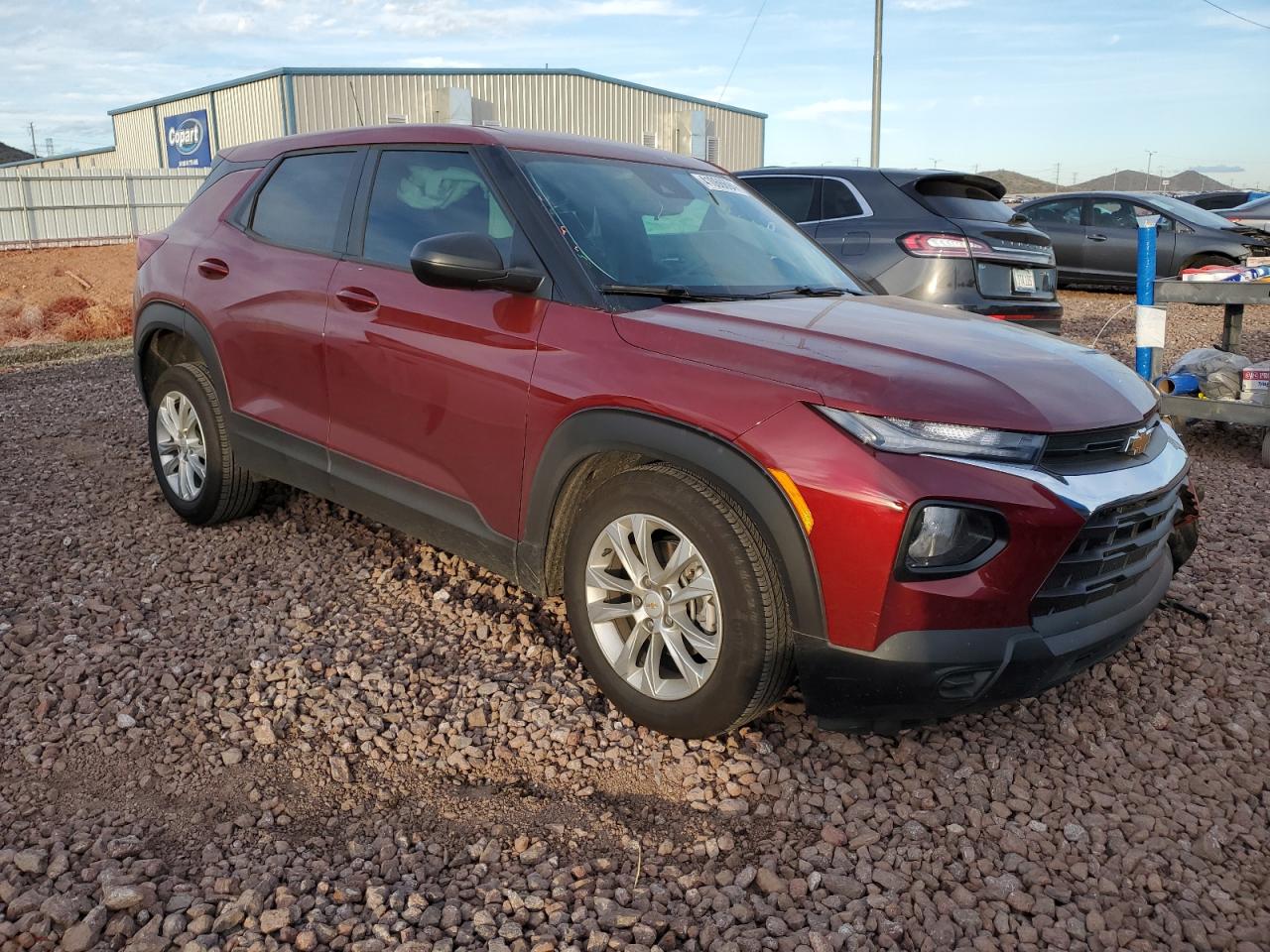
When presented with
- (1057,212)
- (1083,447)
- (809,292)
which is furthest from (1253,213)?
(1083,447)

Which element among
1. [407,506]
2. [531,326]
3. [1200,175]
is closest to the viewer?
[531,326]

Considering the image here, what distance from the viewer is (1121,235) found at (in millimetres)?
14859

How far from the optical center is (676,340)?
3082 mm

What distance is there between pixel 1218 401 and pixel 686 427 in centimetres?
504

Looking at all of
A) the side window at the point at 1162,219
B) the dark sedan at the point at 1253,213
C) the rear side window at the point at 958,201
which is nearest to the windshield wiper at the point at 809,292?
the rear side window at the point at 958,201

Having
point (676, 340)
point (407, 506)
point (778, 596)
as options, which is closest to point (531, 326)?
point (676, 340)

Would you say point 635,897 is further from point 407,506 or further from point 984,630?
point 407,506

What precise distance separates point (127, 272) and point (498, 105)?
12849 mm

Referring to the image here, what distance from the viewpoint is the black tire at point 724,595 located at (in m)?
2.85

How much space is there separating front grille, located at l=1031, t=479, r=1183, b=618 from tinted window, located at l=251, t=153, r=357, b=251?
2.92 meters

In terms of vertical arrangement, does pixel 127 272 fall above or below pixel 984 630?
below

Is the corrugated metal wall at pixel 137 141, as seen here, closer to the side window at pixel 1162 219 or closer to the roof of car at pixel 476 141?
the side window at pixel 1162 219

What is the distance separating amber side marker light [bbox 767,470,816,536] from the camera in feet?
8.93

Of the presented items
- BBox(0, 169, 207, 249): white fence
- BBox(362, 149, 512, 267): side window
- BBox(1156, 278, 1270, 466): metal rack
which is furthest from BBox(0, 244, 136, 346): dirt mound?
BBox(1156, 278, 1270, 466): metal rack
